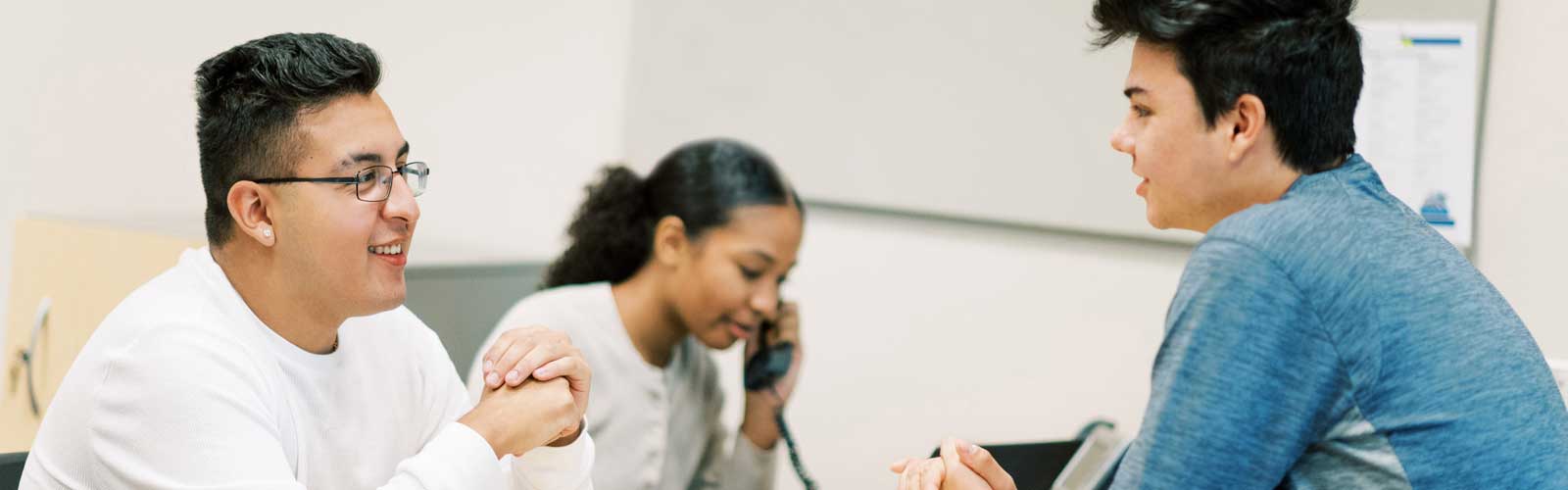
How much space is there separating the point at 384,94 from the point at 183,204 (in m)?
0.48

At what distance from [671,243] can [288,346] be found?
107cm

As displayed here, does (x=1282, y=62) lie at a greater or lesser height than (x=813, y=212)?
greater

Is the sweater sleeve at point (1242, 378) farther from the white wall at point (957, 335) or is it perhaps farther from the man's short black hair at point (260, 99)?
the white wall at point (957, 335)

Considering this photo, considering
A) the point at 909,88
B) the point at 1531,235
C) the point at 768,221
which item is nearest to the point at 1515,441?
the point at 1531,235

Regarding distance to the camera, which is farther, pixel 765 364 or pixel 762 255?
pixel 765 364

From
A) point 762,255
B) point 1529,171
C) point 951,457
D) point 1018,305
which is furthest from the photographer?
point 1018,305

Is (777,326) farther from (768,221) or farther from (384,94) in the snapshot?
(384,94)

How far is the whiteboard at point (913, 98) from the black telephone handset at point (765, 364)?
492 millimetres

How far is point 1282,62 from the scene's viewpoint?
1215 millimetres

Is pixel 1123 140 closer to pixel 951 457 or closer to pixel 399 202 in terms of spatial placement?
pixel 951 457

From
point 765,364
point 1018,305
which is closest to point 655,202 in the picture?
point 765,364

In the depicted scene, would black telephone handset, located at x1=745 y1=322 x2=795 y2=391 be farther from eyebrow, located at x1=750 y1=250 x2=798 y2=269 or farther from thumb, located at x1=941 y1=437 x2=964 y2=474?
thumb, located at x1=941 y1=437 x2=964 y2=474

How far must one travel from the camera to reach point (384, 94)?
277 cm

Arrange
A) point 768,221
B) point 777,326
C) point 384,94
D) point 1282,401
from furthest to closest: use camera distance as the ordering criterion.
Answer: point 384,94
point 777,326
point 768,221
point 1282,401
